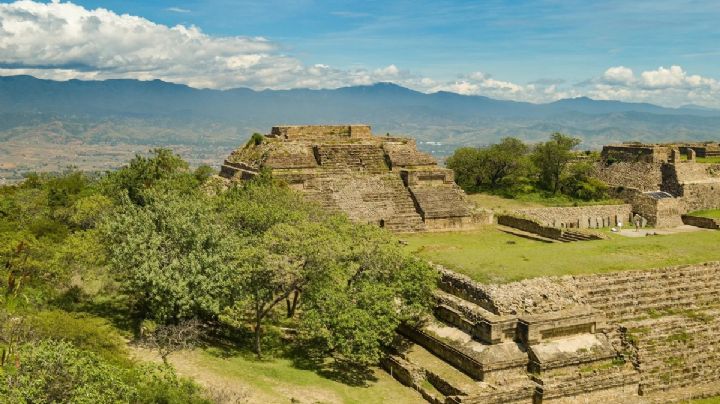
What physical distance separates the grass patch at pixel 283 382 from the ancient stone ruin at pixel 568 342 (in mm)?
688

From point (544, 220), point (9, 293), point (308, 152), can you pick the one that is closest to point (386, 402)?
point (9, 293)

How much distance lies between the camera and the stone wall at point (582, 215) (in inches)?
1297

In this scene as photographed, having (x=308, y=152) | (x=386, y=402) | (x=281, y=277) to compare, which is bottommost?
(x=386, y=402)

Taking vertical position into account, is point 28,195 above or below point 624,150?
below

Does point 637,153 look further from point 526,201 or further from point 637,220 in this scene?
point 637,220

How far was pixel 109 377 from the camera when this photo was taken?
9773 mm

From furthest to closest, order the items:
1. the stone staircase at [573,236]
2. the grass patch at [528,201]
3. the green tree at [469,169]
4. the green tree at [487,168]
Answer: the green tree at [469,169]
the green tree at [487,168]
the grass patch at [528,201]
the stone staircase at [573,236]

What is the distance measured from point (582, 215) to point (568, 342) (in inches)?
778

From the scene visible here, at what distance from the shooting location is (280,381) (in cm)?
1450

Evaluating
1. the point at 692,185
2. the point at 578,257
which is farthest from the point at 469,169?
the point at 578,257

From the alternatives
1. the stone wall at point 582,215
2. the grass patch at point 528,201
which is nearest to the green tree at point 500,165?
the grass patch at point 528,201

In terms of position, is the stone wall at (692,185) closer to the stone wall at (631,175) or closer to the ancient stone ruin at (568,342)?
the stone wall at (631,175)

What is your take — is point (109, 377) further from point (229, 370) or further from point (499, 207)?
point (499, 207)

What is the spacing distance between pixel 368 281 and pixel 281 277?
7.72 feet
